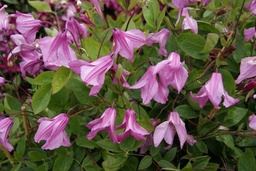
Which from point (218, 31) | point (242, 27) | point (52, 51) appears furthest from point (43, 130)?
point (242, 27)

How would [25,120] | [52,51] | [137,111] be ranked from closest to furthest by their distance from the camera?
[52,51]
[137,111]
[25,120]

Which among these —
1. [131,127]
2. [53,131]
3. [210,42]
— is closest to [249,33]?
[210,42]

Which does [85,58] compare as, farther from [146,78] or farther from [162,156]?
[162,156]

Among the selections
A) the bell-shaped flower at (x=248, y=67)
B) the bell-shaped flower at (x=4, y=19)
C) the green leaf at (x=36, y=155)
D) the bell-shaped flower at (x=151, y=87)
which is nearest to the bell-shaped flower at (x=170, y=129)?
the bell-shaped flower at (x=151, y=87)

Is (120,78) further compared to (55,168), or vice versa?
(55,168)

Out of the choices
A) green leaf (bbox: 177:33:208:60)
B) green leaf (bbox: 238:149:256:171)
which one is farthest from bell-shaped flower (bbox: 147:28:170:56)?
green leaf (bbox: 238:149:256:171)

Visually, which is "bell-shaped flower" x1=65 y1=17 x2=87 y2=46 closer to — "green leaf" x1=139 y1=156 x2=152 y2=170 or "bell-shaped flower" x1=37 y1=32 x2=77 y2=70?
"bell-shaped flower" x1=37 y1=32 x2=77 y2=70
